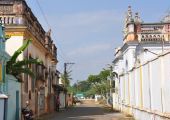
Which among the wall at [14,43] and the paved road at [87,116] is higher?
the wall at [14,43]

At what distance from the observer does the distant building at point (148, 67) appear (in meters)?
18.4

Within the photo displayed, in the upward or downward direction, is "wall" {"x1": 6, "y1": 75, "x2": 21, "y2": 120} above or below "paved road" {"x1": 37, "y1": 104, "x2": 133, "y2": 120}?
above

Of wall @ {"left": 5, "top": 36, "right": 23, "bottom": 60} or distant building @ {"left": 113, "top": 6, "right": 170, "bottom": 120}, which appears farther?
wall @ {"left": 5, "top": 36, "right": 23, "bottom": 60}

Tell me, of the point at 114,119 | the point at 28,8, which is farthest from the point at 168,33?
the point at 28,8

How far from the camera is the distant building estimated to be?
18.4 metres

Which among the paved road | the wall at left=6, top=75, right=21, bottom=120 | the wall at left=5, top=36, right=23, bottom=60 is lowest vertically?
the paved road

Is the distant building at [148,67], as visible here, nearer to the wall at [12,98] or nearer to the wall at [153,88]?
the wall at [153,88]

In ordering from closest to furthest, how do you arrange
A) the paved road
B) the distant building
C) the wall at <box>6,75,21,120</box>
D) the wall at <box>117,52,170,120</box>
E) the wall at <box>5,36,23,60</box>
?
the wall at <box>117,52,170,120</box>
the distant building
the wall at <box>6,75,21,120</box>
the wall at <box>5,36,23,60</box>
the paved road

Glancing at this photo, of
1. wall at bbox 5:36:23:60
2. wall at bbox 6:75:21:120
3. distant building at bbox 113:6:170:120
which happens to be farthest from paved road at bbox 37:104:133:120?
wall at bbox 6:75:21:120

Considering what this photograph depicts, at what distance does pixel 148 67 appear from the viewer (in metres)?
22.1

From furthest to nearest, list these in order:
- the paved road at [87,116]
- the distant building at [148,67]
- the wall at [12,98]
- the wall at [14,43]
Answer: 1. the paved road at [87,116]
2. the wall at [14,43]
3. the wall at [12,98]
4. the distant building at [148,67]

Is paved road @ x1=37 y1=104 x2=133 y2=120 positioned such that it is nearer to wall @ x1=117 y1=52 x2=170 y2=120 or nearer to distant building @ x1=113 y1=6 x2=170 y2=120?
distant building @ x1=113 y1=6 x2=170 y2=120

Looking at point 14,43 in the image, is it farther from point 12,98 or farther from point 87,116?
point 87,116

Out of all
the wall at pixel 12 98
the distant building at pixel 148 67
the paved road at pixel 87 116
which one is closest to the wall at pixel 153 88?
the distant building at pixel 148 67
